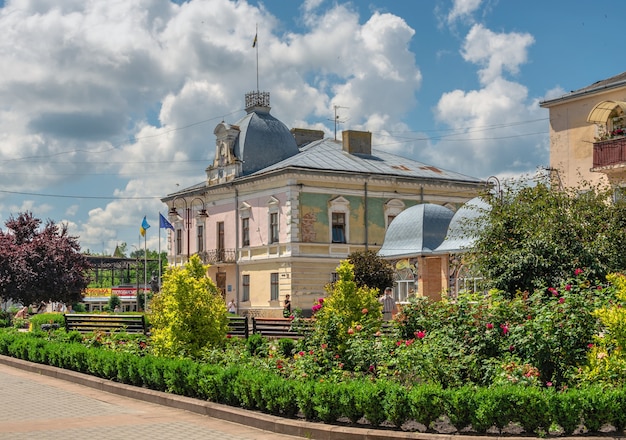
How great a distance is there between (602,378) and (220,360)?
6938 millimetres

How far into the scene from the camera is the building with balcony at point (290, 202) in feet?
146

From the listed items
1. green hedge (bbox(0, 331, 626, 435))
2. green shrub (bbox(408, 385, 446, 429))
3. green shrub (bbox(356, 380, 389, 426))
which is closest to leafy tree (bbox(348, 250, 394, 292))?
green hedge (bbox(0, 331, 626, 435))

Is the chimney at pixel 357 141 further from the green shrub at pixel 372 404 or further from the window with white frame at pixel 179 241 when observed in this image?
the green shrub at pixel 372 404

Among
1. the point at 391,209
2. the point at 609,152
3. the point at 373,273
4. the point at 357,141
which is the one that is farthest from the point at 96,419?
the point at 357,141

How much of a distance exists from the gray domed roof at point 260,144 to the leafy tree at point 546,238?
1096 inches

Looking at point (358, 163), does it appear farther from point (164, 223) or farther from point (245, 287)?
point (164, 223)

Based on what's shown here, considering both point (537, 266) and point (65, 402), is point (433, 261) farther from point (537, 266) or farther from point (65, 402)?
point (65, 402)

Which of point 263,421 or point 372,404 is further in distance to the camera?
point 263,421

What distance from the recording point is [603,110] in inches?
1054

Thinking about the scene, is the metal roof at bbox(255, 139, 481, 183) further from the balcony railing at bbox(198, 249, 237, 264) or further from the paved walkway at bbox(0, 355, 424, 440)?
the paved walkway at bbox(0, 355, 424, 440)

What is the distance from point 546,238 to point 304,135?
36.6 metres

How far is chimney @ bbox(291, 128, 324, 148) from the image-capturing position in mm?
56250

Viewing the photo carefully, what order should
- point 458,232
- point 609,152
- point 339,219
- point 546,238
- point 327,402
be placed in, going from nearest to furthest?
point 327,402, point 546,238, point 609,152, point 458,232, point 339,219

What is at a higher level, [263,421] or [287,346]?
[287,346]
